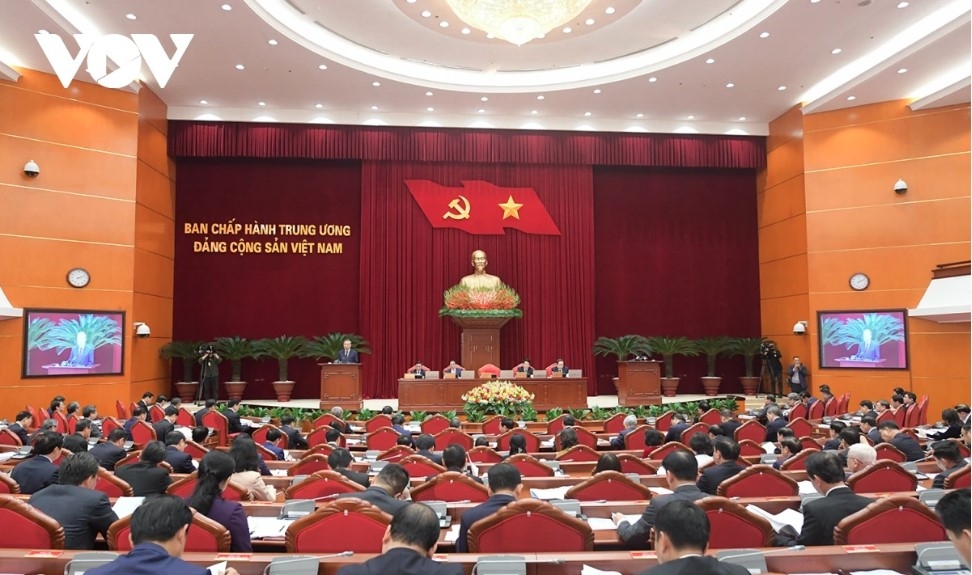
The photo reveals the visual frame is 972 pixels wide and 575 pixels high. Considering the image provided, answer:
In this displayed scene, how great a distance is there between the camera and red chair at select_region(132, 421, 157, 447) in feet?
20.8

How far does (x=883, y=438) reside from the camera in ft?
18.5

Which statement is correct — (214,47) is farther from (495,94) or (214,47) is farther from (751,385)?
(751,385)

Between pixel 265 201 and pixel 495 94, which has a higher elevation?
pixel 495 94

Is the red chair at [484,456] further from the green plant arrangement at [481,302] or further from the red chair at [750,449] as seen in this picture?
the green plant arrangement at [481,302]

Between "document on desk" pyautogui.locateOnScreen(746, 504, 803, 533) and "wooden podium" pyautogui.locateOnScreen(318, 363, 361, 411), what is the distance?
30.3ft

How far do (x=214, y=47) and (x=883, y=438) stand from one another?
10614 millimetres

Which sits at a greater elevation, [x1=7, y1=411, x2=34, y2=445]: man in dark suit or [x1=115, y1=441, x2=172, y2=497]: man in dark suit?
[x1=115, y1=441, x2=172, y2=497]: man in dark suit

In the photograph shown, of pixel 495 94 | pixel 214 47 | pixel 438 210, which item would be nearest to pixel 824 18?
pixel 495 94

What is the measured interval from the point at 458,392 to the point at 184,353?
221 inches

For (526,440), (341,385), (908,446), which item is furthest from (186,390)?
(908,446)

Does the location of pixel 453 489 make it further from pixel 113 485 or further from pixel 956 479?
pixel 956 479

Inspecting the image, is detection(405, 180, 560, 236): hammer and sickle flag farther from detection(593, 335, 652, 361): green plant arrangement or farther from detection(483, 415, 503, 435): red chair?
detection(483, 415, 503, 435): red chair

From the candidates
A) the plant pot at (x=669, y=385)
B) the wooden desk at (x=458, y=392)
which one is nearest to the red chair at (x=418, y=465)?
the wooden desk at (x=458, y=392)

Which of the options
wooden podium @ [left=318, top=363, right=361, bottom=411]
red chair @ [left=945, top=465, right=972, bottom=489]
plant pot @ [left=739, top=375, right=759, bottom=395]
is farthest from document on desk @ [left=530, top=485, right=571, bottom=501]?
plant pot @ [left=739, top=375, right=759, bottom=395]
